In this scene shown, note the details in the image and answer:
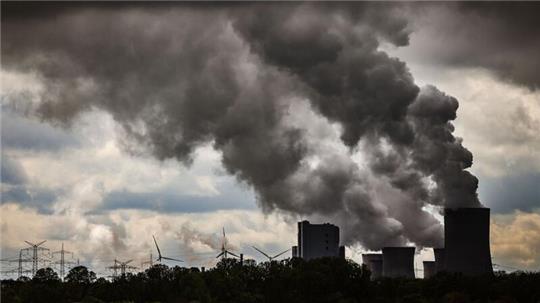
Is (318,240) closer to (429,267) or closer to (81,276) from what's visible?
(429,267)

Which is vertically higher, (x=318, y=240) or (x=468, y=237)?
(x=318, y=240)

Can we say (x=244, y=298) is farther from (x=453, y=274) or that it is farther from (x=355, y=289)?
(x=453, y=274)

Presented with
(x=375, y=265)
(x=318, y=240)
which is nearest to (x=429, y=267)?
(x=375, y=265)

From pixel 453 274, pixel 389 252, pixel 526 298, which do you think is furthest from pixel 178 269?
pixel 526 298

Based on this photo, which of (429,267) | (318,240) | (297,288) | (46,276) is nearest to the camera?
(297,288)

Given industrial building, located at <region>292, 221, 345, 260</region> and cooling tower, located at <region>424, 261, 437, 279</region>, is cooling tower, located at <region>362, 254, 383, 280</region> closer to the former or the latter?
industrial building, located at <region>292, 221, 345, 260</region>

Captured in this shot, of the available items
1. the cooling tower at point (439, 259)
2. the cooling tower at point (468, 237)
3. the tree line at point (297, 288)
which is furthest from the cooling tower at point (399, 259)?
the cooling tower at point (468, 237)

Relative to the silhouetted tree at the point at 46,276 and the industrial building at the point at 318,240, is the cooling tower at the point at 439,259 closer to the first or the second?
the industrial building at the point at 318,240
